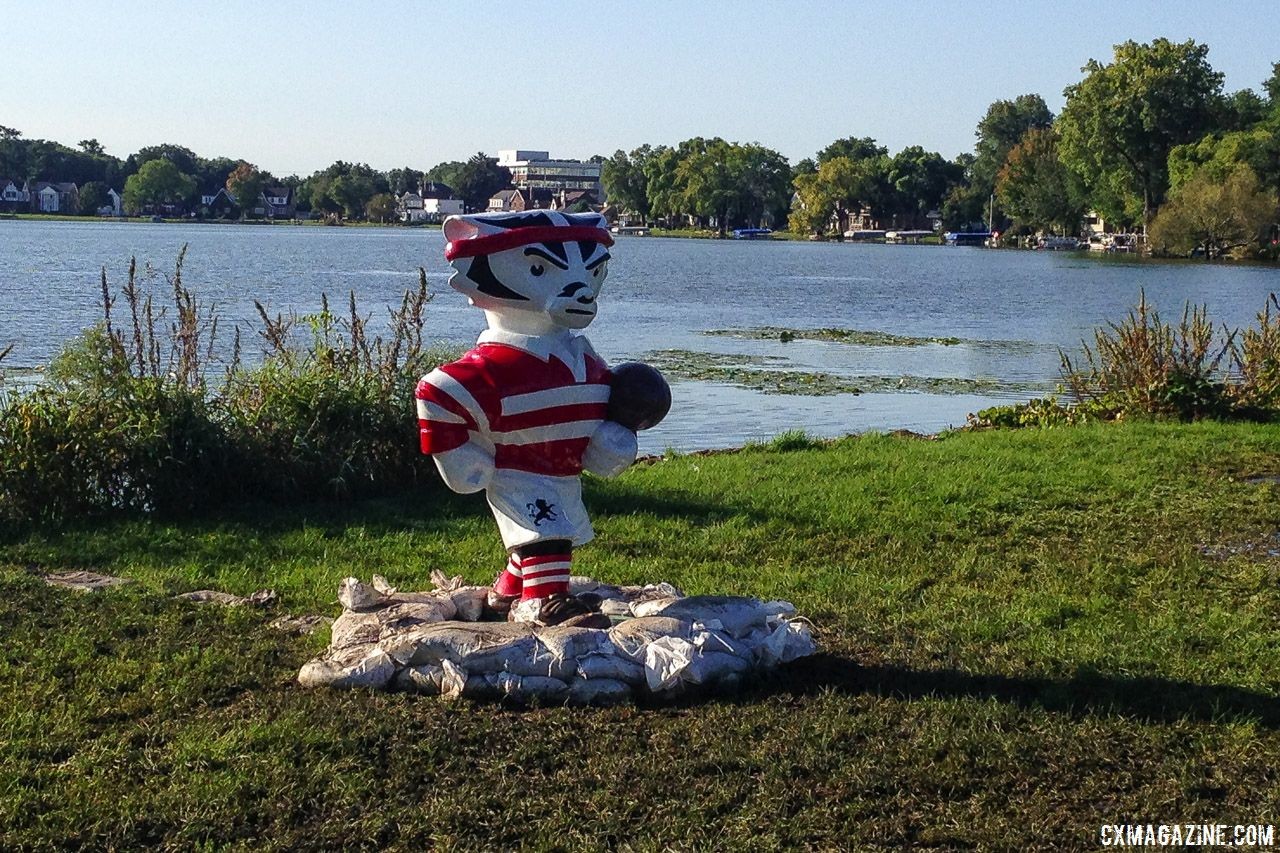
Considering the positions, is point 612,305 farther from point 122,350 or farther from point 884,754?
point 884,754

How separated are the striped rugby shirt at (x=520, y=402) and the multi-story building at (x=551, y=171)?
145m

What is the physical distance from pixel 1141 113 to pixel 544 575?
278 ft

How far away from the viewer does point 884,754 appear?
16.4 ft

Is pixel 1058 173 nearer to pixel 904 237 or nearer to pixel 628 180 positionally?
pixel 904 237

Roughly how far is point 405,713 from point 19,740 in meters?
1.36

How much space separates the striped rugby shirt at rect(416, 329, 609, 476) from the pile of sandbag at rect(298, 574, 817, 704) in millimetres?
750

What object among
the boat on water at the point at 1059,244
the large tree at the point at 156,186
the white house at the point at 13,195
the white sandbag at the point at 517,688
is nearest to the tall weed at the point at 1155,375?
the white sandbag at the point at 517,688

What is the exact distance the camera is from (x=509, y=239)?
6066mm

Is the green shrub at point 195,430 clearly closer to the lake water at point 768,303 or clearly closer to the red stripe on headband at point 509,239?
the red stripe on headband at point 509,239

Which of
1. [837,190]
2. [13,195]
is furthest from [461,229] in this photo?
[13,195]

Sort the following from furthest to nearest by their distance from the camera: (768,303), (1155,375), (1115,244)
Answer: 1. (1115,244)
2. (768,303)
3. (1155,375)

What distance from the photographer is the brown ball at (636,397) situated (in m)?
6.23

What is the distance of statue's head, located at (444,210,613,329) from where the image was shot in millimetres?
6070

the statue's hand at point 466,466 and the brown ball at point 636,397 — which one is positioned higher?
the brown ball at point 636,397
